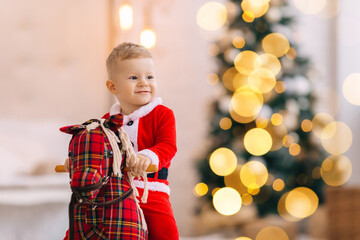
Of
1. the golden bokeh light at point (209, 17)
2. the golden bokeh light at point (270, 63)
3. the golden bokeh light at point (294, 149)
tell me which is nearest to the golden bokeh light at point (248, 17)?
the golden bokeh light at point (270, 63)

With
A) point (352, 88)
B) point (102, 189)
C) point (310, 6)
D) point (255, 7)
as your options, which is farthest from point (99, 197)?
point (310, 6)

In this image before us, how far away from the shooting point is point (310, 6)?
4086 mm

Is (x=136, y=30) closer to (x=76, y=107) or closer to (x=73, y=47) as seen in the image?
(x=73, y=47)

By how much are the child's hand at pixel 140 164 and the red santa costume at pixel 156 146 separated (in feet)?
0.16

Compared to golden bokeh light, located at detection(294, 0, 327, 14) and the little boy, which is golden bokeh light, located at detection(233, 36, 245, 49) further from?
the little boy

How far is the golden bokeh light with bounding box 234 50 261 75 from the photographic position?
3242 millimetres

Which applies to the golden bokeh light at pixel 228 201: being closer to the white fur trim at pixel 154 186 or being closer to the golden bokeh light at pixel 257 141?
the golden bokeh light at pixel 257 141

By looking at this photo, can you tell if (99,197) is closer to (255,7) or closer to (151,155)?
(151,155)

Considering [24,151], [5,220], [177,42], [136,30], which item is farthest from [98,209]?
[177,42]

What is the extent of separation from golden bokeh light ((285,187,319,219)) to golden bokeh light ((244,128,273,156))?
0.43 metres

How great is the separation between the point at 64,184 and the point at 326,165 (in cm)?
220

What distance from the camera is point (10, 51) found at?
2914 millimetres

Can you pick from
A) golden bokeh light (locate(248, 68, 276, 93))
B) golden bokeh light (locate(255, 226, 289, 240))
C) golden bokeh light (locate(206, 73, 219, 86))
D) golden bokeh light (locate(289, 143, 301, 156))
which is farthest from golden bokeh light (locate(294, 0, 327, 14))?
golden bokeh light (locate(255, 226, 289, 240))

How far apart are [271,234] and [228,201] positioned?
376 millimetres
